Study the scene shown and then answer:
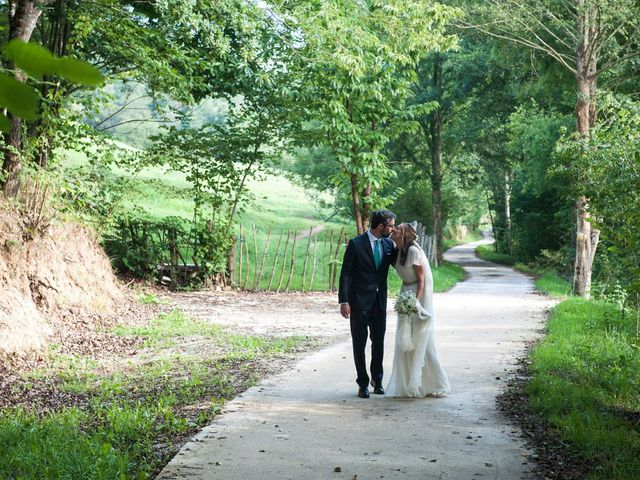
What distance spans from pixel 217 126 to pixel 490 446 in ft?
53.9

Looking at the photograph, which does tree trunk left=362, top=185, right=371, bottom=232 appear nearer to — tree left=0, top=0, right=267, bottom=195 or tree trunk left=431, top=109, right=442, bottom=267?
tree left=0, top=0, right=267, bottom=195

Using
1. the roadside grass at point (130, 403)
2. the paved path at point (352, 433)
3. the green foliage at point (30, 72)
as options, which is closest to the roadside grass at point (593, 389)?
the paved path at point (352, 433)

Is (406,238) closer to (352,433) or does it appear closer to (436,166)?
(352,433)

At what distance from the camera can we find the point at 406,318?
861 cm

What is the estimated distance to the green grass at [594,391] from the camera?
6.07 metres

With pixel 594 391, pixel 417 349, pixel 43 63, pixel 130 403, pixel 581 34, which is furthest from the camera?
pixel 581 34

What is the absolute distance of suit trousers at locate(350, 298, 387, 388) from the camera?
849 centimetres

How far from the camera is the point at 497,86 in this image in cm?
3288

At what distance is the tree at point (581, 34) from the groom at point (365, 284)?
39.3ft

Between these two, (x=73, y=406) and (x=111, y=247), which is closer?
(x=73, y=406)

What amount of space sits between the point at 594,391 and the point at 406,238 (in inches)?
102

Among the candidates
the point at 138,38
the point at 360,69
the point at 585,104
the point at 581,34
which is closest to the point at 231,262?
the point at 138,38

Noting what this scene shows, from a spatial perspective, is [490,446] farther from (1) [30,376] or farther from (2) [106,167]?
(2) [106,167]

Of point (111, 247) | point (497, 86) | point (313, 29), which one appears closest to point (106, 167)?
point (111, 247)
